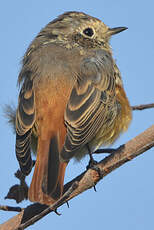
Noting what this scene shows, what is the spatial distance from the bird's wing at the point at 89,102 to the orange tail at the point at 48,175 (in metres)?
0.12

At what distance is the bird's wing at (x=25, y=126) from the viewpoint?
511 centimetres

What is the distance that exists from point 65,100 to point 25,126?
1.92 ft

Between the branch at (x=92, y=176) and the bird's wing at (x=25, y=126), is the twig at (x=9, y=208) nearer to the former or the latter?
the branch at (x=92, y=176)

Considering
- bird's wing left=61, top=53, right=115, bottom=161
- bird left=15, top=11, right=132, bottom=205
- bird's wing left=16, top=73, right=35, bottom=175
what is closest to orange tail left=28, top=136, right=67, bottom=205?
bird left=15, top=11, right=132, bottom=205

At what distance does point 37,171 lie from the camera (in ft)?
15.5

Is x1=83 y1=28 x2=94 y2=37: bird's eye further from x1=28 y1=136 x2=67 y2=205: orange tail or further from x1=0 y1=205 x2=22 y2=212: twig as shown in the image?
x1=0 y1=205 x2=22 y2=212: twig

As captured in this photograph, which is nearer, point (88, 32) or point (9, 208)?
point (9, 208)

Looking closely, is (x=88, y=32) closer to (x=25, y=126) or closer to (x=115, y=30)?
(x=115, y=30)

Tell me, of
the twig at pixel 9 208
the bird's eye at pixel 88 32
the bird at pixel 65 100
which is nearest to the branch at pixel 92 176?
the twig at pixel 9 208

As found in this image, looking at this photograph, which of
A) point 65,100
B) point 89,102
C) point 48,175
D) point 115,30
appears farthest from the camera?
point 115,30

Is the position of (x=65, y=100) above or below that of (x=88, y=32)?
below

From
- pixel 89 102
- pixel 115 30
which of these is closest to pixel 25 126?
pixel 89 102

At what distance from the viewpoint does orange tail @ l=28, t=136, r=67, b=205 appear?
4.50 m

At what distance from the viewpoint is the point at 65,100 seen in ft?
17.5
